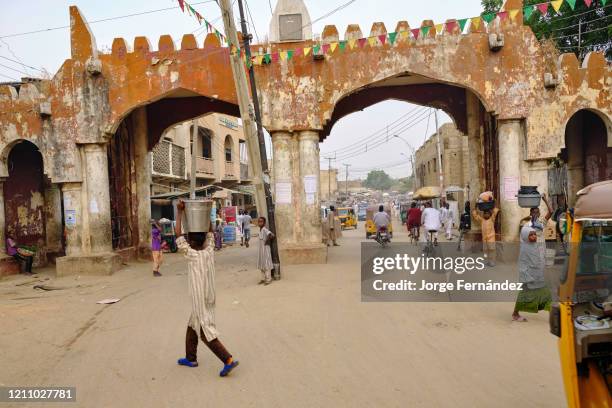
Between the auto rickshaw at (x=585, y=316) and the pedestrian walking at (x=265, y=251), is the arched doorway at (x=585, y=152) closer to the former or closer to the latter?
the pedestrian walking at (x=265, y=251)

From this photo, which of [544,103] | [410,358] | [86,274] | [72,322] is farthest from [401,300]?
[86,274]

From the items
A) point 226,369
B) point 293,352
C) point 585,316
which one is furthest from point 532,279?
point 226,369

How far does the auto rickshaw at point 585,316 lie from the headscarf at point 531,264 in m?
3.27

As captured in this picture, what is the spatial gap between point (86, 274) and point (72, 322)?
519 cm

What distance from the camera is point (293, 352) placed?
19.8ft

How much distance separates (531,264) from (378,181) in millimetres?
136895

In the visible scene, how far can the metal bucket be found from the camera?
556cm

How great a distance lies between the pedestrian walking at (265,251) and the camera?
10.4 m

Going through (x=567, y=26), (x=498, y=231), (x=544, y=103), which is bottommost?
(x=498, y=231)

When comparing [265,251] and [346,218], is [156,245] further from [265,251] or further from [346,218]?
[346,218]

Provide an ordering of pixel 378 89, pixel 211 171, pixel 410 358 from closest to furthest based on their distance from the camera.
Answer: pixel 410 358 → pixel 378 89 → pixel 211 171

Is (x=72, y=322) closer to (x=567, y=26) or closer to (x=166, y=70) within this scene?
(x=166, y=70)

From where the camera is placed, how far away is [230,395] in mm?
4777

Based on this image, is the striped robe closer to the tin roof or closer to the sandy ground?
the sandy ground
